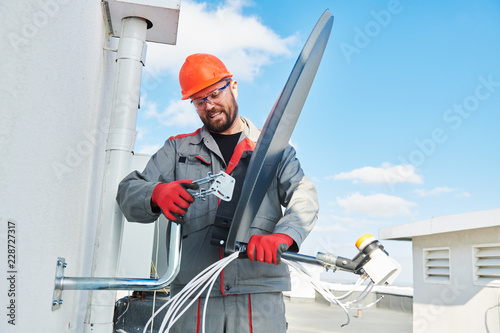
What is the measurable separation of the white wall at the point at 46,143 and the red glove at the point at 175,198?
1.03 feet

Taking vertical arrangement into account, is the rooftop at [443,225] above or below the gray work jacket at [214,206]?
above

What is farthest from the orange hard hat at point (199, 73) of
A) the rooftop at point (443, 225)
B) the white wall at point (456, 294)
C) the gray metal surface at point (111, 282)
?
the white wall at point (456, 294)

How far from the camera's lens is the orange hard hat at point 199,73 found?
187 cm

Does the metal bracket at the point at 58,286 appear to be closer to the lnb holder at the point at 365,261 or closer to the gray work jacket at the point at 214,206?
the gray work jacket at the point at 214,206

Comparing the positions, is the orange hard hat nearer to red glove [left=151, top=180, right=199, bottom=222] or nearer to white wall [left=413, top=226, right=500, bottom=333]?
red glove [left=151, top=180, right=199, bottom=222]

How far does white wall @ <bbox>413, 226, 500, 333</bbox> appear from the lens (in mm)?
4586

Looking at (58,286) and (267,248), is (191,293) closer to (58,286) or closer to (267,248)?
(267,248)

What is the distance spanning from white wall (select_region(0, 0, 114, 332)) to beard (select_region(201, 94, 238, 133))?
49cm

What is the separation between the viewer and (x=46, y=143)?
3.63 feet

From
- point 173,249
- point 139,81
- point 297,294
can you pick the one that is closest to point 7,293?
point 173,249

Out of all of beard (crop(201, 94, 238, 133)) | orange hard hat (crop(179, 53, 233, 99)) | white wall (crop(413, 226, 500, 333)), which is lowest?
white wall (crop(413, 226, 500, 333))

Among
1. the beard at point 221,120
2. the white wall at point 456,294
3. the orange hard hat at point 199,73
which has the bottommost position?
the white wall at point 456,294

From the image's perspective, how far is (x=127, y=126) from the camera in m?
1.87

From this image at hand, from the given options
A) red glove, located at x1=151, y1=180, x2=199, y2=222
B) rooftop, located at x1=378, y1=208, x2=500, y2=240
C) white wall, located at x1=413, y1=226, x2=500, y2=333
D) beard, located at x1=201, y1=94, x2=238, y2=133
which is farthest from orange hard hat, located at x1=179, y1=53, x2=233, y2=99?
white wall, located at x1=413, y1=226, x2=500, y2=333
